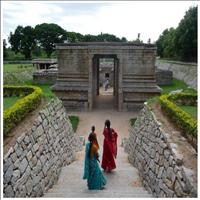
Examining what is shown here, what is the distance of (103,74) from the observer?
3303 cm

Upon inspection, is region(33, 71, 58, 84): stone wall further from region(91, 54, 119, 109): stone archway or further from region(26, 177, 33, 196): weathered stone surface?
region(26, 177, 33, 196): weathered stone surface

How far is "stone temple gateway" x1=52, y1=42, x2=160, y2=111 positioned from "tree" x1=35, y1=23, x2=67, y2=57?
101ft

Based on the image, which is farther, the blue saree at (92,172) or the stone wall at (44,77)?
the stone wall at (44,77)

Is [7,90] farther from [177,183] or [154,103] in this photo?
[177,183]

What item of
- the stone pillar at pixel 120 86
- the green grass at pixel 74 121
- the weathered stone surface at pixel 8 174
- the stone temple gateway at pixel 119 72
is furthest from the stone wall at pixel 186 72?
the weathered stone surface at pixel 8 174

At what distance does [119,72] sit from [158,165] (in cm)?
1241

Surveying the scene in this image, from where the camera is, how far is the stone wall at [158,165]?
16.4 ft

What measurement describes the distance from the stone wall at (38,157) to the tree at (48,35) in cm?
3975

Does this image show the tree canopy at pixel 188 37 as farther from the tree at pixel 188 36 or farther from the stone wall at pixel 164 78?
the stone wall at pixel 164 78

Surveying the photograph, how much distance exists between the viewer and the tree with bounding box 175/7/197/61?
31.2 meters

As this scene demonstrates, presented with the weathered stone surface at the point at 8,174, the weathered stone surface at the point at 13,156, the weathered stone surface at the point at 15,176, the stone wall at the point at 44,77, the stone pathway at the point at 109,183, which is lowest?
the stone pathway at the point at 109,183

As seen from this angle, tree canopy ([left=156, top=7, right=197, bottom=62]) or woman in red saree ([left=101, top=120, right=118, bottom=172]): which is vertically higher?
tree canopy ([left=156, top=7, right=197, bottom=62])

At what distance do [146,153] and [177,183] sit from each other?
113 inches

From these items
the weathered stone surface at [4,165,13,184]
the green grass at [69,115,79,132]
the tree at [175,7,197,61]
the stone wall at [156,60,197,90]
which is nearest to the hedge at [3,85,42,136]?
the weathered stone surface at [4,165,13,184]
